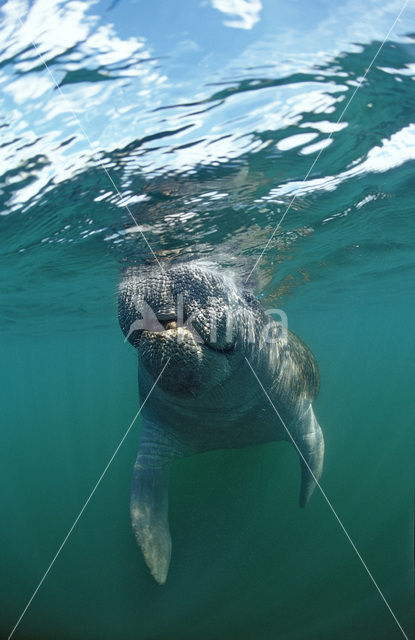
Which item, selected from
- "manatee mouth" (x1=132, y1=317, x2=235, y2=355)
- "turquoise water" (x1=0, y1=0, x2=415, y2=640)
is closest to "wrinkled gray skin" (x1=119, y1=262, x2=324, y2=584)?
"manatee mouth" (x1=132, y1=317, x2=235, y2=355)

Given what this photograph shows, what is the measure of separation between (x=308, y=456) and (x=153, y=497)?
7.79ft

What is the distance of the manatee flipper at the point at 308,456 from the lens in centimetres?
584

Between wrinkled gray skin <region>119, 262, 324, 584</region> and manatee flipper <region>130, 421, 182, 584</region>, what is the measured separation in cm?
1

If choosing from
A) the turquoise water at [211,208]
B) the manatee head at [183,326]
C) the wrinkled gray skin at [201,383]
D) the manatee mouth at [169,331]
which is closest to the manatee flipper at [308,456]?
the wrinkled gray skin at [201,383]

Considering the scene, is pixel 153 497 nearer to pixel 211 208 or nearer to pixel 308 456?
pixel 308 456

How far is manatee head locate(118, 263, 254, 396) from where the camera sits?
3.40 m

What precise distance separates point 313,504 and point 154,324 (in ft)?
21.0

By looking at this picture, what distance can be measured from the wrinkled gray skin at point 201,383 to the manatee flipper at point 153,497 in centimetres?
1

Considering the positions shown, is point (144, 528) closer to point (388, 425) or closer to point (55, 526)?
point (55, 526)

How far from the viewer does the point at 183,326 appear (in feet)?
11.8

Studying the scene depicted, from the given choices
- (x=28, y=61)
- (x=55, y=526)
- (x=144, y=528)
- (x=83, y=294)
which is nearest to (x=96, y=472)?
(x=55, y=526)

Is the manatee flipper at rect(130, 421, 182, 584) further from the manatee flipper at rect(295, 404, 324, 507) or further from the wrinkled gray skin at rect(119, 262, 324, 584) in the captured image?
the manatee flipper at rect(295, 404, 324, 507)

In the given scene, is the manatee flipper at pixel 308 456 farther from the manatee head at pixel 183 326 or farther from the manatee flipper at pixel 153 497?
the manatee head at pixel 183 326

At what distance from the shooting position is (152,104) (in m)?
4.88
